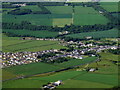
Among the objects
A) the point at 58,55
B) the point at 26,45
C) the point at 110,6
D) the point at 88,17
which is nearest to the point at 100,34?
the point at 88,17

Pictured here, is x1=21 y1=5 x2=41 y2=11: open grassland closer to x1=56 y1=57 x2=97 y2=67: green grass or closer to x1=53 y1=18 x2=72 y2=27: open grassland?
x1=53 y1=18 x2=72 y2=27: open grassland

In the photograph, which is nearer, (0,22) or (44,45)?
(44,45)

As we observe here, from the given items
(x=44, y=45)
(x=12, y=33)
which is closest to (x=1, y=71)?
(x=44, y=45)

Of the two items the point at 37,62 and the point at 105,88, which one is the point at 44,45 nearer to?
the point at 37,62

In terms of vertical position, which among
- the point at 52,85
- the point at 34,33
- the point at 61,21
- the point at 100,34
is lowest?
the point at 52,85

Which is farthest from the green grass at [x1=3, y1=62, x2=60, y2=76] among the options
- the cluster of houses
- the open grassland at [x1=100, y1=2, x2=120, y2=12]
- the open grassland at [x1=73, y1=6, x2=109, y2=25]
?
the open grassland at [x1=100, y1=2, x2=120, y2=12]

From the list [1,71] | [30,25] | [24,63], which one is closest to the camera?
[1,71]

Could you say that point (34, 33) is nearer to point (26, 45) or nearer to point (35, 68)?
point (26, 45)
